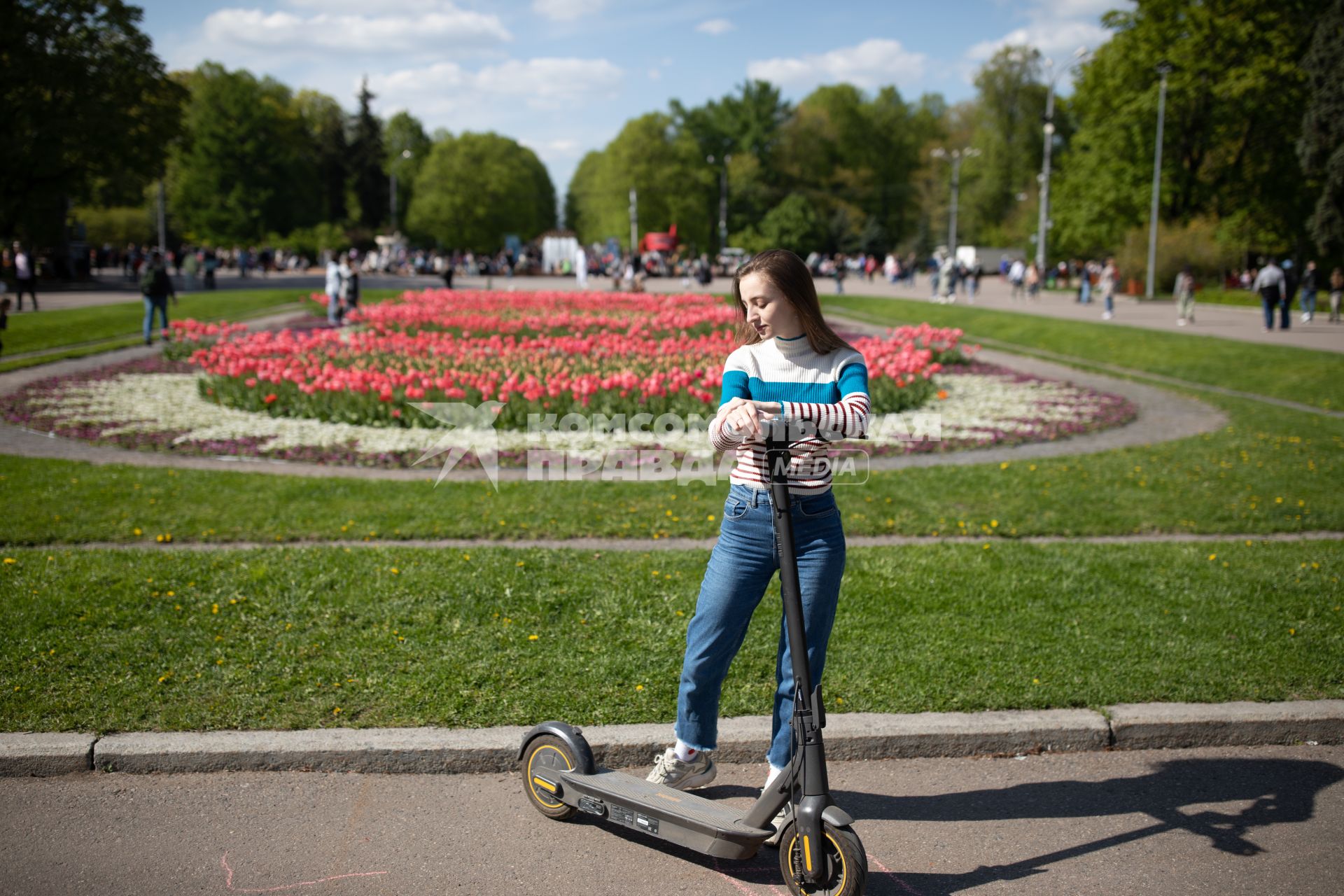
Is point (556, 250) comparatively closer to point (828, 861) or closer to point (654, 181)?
point (654, 181)

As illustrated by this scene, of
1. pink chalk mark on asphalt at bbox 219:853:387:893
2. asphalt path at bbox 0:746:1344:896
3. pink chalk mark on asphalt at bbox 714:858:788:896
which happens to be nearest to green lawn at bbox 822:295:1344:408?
asphalt path at bbox 0:746:1344:896

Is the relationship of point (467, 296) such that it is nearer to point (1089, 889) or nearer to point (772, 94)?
point (1089, 889)

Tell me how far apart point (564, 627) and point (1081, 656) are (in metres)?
2.45

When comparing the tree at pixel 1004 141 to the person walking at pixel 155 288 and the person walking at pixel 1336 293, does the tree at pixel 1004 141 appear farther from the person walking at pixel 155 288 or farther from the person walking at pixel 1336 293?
the person walking at pixel 155 288

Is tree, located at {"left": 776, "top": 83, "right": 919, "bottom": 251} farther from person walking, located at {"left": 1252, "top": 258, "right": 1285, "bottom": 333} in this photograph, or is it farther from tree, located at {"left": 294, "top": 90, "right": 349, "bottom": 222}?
person walking, located at {"left": 1252, "top": 258, "right": 1285, "bottom": 333}

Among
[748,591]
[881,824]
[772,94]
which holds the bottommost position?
[881,824]

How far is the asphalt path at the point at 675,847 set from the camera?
3248 millimetres

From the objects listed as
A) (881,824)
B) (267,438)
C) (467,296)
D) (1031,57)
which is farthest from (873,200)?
(881,824)

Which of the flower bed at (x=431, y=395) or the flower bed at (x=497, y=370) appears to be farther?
the flower bed at (x=497, y=370)

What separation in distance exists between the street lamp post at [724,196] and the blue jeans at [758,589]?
82.8 meters

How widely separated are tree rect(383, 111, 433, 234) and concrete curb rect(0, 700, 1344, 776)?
95.6 meters

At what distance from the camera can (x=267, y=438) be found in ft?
35.4

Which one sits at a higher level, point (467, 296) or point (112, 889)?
point (467, 296)

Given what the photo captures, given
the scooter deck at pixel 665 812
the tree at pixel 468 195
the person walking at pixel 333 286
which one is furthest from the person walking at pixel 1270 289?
the tree at pixel 468 195
